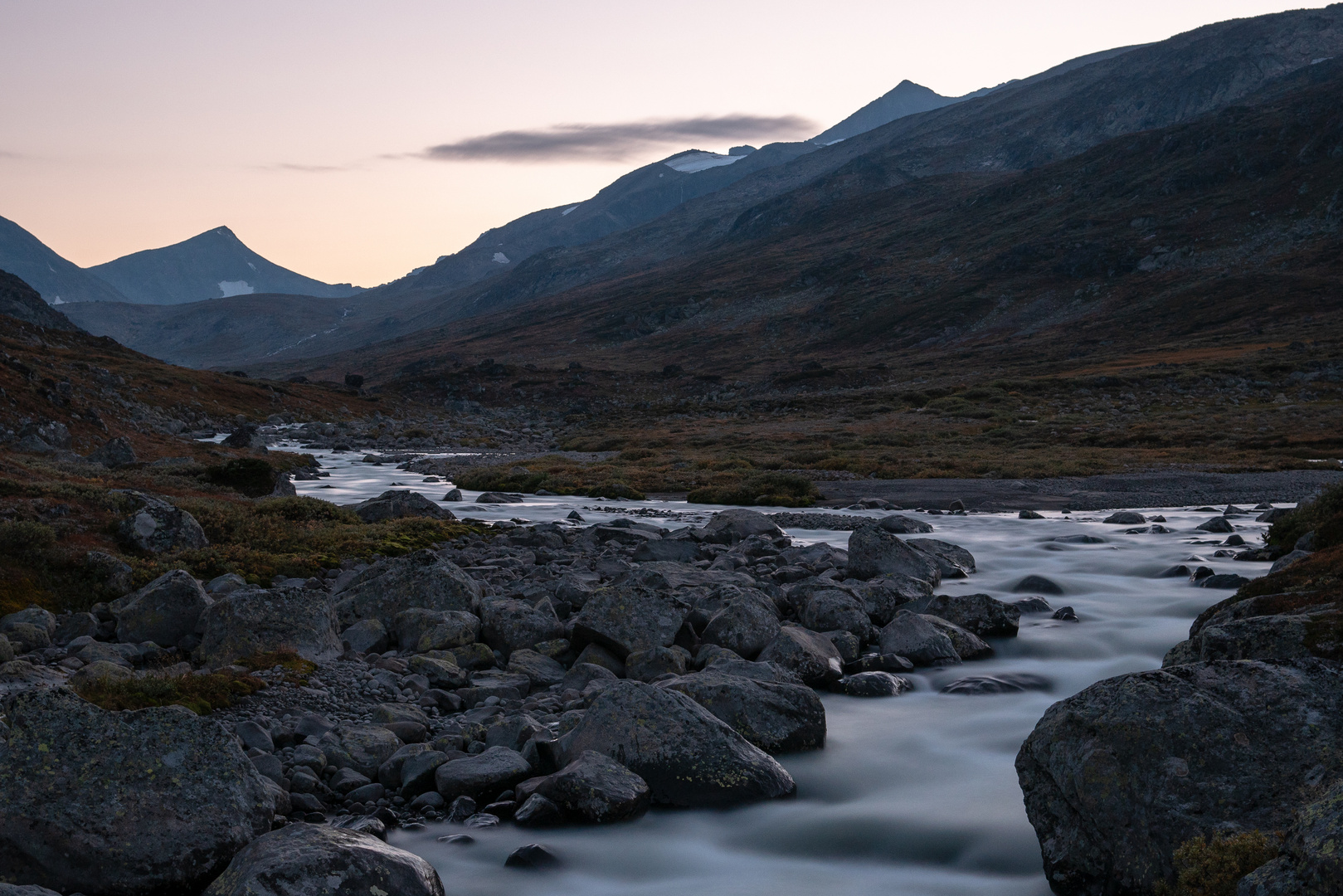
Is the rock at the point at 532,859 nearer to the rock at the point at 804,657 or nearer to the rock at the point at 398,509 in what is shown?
the rock at the point at 804,657

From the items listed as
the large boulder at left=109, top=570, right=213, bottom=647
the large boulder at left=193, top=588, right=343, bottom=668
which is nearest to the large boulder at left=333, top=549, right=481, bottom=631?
the large boulder at left=193, top=588, right=343, bottom=668

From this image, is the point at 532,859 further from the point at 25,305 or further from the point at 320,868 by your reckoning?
the point at 25,305

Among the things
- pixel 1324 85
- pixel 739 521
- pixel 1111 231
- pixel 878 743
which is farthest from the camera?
pixel 1324 85

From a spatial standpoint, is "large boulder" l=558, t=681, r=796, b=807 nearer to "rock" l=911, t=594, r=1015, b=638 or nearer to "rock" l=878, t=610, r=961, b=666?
"rock" l=878, t=610, r=961, b=666

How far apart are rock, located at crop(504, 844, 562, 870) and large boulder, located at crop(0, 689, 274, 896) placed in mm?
2266

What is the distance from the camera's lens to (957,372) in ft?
380

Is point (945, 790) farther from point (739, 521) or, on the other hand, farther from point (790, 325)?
point (790, 325)

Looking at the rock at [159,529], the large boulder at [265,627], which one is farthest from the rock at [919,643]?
the rock at [159,529]

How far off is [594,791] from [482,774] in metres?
1.32

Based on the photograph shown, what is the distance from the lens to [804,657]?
→ 13.8 m

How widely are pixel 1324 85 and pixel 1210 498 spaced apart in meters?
206

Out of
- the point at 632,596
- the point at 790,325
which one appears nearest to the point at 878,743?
the point at 632,596

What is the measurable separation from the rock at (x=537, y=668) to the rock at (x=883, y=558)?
8410 mm

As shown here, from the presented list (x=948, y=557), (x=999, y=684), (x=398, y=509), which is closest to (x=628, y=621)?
(x=999, y=684)
